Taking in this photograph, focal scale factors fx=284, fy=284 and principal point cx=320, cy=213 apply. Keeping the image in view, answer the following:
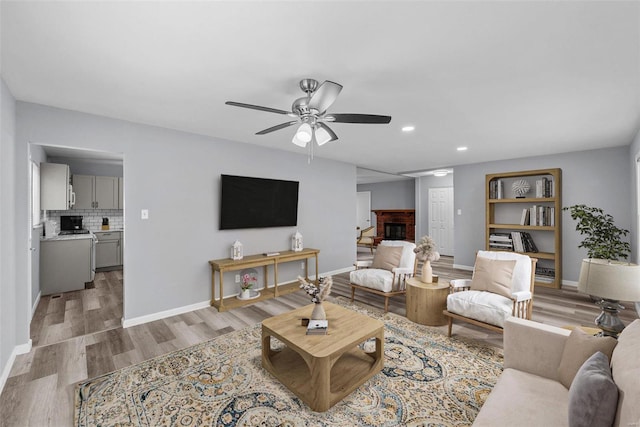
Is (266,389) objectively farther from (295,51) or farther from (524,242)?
(524,242)

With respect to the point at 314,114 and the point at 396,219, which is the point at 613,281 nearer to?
the point at 314,114

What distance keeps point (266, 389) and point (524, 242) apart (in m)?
5.25

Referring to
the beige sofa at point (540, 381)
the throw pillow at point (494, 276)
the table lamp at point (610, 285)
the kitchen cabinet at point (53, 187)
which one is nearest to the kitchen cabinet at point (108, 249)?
the kitchen cabinet at point (53, 187)

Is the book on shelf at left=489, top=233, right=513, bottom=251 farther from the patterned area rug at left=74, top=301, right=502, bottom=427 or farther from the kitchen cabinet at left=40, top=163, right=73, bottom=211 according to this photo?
the kitchen cabinet at left=40, top=163, right=73, bottom=211

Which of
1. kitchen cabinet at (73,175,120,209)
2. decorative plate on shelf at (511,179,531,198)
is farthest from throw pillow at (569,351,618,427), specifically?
kitchen cabinet at (73,175,120,209)

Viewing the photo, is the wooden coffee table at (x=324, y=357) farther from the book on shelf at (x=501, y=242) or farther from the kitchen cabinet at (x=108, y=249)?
the kitchen cabinet at (x=108, y=249)

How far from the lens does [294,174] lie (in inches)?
195

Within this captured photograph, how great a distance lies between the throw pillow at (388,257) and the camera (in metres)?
4.10

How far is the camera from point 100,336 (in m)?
3.01

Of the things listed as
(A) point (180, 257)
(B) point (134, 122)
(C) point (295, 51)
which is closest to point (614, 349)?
(C) point (295, 51)

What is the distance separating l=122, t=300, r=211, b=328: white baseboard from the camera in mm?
3274

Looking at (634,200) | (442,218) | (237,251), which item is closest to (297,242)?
→ (237,251)

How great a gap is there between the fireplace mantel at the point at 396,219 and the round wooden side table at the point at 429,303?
5.68 metres

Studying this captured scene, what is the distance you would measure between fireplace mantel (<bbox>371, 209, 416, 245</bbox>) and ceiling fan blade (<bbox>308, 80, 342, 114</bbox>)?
7.33 meters
